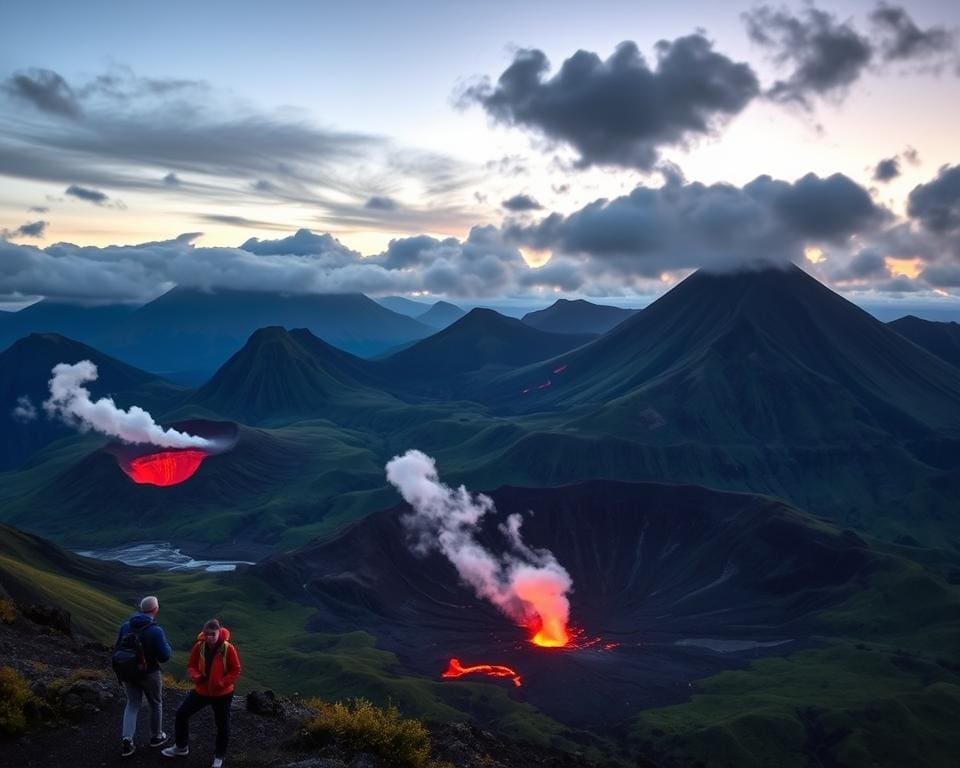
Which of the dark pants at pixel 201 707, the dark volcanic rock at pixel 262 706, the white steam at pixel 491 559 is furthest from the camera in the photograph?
the white steam at pixel 491 559

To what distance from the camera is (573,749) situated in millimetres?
92750

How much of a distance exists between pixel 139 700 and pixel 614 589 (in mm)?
159617

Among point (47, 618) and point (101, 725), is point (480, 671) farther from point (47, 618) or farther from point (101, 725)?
point (101, 725)

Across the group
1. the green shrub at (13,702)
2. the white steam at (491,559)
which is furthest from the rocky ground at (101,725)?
the white steam at (491,559)

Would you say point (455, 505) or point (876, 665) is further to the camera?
point (455, 505)

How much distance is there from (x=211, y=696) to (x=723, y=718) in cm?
10272

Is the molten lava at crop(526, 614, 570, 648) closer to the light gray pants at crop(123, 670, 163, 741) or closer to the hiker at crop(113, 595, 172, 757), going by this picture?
the light gray pants at crop(123, 670, 163, 741)

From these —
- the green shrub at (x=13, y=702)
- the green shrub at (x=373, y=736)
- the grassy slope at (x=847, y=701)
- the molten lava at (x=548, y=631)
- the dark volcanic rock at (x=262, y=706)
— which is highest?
the green shrub at (x=13, y=702)

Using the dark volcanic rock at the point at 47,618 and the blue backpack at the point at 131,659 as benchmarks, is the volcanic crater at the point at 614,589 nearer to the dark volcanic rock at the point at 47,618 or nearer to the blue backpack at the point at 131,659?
the dark volcanic rock at the point at 47,618

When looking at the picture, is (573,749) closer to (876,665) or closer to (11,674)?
(876,665)

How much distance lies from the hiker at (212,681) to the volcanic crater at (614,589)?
96710mm

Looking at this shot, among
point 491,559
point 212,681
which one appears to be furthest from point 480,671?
point 212,681

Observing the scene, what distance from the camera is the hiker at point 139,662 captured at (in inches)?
826

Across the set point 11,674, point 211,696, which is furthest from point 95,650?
point 211,696
